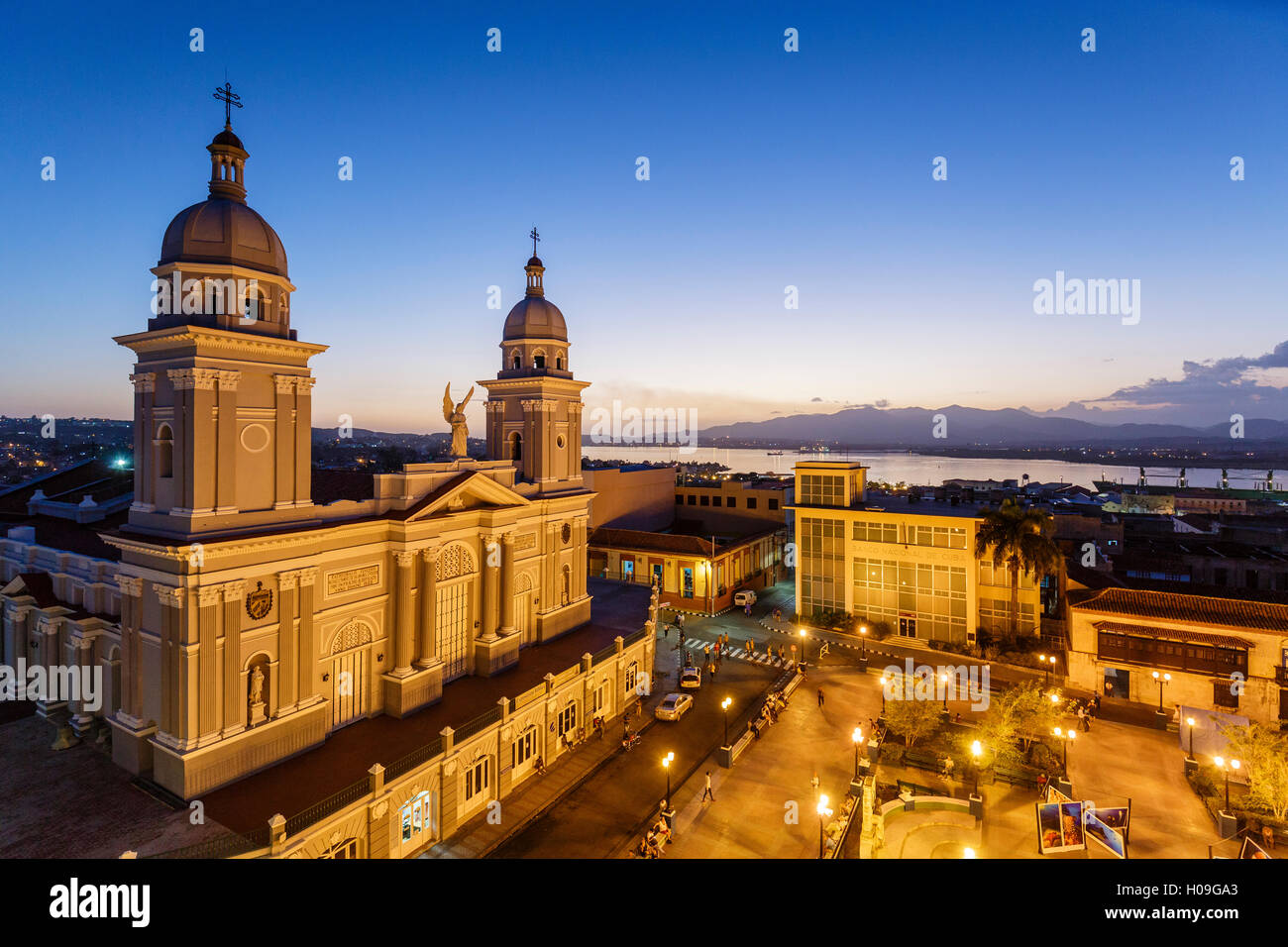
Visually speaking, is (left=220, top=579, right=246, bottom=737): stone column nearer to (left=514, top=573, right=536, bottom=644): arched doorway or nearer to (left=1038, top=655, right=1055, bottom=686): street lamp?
(left=514, top=573, right=536, bottom=644): arched doorway

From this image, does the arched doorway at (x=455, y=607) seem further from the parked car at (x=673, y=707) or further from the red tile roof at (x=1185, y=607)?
the red tile roof at (x=1185, y=607)

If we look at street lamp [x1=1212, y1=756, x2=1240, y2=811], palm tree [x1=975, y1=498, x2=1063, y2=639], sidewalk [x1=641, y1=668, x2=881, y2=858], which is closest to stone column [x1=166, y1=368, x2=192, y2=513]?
sidewalk [x1=641, y1=668, x2=881, y2=858]

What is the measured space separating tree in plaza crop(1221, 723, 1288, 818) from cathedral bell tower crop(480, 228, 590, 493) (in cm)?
2937

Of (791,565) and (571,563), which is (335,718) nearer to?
(571,563)

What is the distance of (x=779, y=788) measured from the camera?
24.4 meters

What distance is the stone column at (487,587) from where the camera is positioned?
2691cm

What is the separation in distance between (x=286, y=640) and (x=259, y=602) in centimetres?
150

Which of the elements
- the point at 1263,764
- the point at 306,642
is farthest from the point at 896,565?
the point at 306,642

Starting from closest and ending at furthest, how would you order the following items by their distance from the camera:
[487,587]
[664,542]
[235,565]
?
[235,565]
[487,587]
[664,542]

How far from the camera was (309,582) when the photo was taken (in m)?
20.0

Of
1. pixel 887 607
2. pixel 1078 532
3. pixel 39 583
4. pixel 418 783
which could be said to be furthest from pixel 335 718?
pixel 1078 532

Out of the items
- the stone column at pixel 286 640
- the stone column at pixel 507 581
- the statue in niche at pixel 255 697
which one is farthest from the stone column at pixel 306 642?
the stone column at pixel 507 581

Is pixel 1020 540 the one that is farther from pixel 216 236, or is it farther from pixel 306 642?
pixel 216 236

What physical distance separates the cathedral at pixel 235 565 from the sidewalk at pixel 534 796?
486cm
